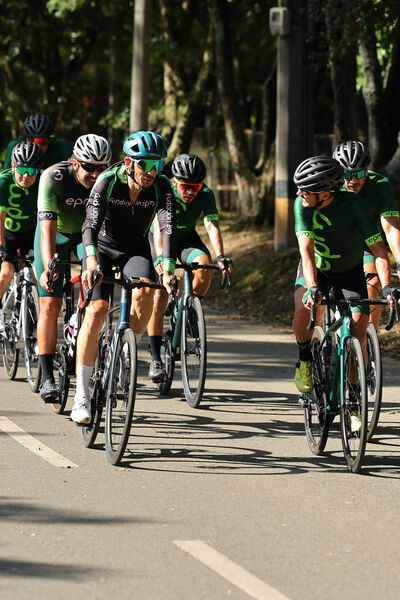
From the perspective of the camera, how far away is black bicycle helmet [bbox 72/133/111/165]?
866cm

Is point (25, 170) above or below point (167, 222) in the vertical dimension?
above

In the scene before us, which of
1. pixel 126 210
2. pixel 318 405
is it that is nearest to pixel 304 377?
A: pixel 318 405

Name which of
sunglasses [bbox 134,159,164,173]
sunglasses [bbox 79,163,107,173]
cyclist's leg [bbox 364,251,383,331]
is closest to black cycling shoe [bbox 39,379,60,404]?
sunglasses [bbox 79,163,107,173]

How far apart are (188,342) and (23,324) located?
143 cm

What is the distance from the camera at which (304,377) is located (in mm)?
8484

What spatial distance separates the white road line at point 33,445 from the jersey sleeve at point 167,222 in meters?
1.36

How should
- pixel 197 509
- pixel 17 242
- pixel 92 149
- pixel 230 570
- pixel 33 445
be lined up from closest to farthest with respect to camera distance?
pixel 230 570 → pixel 197 509 → pixel 33 445 → pixel 92 149 → pixel 17 242

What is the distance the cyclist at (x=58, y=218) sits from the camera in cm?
875

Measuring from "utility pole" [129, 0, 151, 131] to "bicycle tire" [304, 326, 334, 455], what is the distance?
43.2 feet

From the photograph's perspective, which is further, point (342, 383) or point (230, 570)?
point (342, 383)

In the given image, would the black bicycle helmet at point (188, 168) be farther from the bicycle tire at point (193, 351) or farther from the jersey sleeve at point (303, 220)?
the jersey sleeve at point (303, 220)

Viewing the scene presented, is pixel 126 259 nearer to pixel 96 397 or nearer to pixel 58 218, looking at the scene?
pixel 96 397

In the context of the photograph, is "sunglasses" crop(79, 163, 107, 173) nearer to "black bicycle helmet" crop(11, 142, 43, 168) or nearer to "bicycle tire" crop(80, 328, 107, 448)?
"bicycle tire" crop(80, 328, 107, 448)

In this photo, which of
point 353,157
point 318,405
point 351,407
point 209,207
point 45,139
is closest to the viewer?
point 351,407
